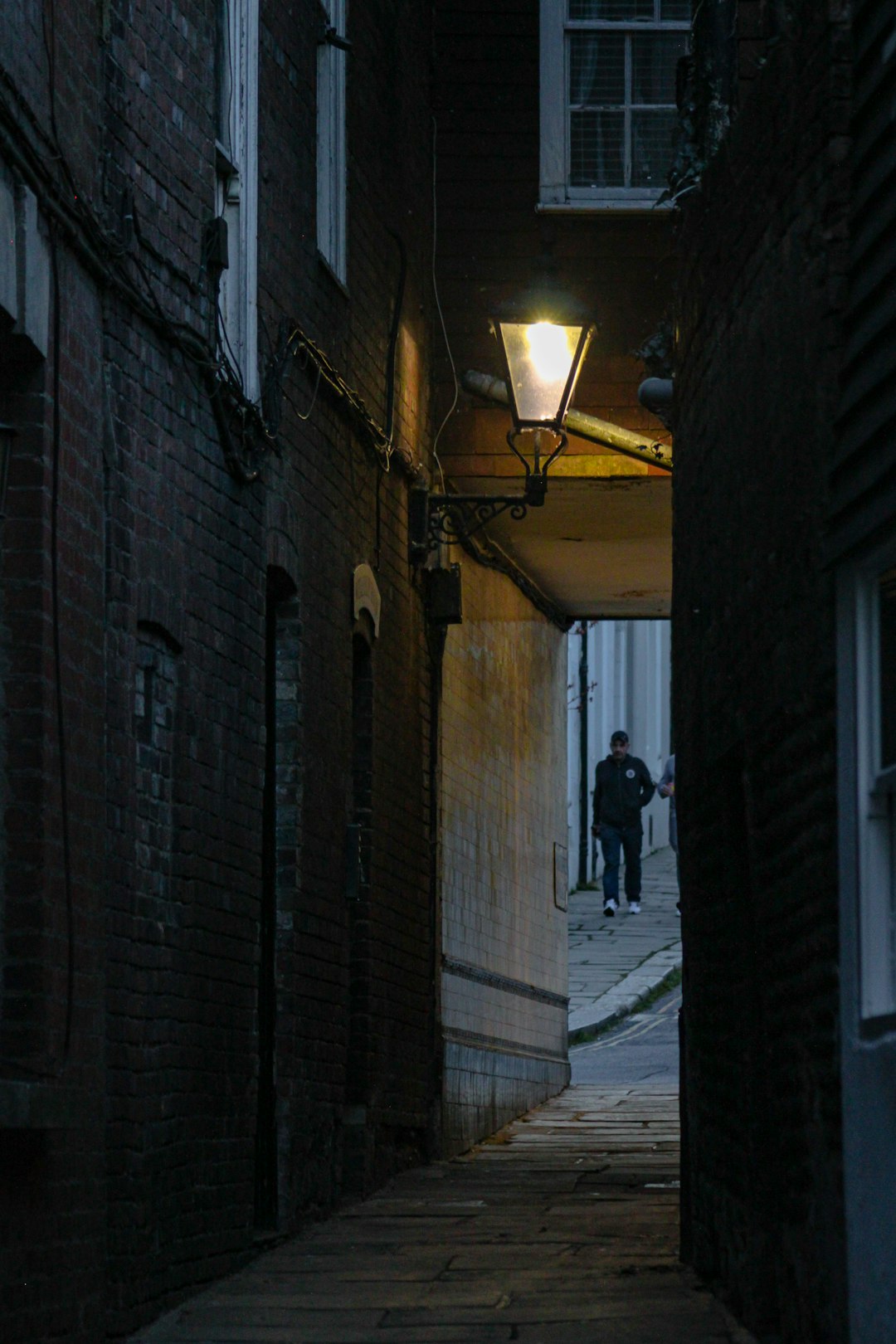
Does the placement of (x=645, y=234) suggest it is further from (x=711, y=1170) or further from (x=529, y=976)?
(x=711, y=1170)

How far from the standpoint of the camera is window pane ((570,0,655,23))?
569 inches

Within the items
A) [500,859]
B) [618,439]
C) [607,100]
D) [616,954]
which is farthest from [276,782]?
[616,954]

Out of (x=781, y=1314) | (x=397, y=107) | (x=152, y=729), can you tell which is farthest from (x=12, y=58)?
(x=397, y=107)

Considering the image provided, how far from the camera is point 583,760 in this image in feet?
97.1

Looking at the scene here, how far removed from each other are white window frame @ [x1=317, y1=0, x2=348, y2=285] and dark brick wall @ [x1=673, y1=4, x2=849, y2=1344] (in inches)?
110

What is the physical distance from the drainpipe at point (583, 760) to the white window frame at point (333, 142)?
16692mm

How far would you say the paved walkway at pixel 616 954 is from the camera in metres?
21.4

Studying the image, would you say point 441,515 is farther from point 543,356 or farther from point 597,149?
point 597,149

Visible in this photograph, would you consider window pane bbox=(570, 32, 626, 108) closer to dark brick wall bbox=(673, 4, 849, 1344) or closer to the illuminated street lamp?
the illuminated street lamp

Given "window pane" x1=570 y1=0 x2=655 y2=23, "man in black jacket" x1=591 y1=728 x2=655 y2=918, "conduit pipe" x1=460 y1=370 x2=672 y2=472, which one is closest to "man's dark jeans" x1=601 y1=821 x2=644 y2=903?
"man in black jacket" x1=591 y1=728 x2=655 y2=918

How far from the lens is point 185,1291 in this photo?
8516 millimetres

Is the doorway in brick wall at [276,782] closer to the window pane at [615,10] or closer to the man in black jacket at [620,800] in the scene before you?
the window pane at [615,10]

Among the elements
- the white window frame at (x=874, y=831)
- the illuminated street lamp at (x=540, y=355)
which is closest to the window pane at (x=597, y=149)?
the illuminated street lamp at (x=540, y=355)

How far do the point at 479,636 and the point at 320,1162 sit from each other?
558 cm
